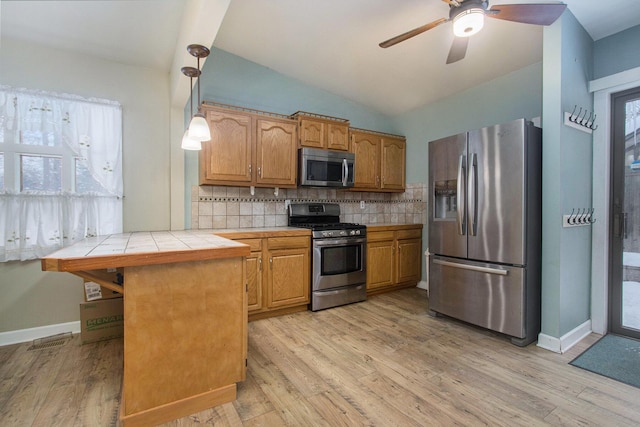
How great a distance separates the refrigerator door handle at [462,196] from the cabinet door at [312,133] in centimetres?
154

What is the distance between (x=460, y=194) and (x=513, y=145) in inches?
21.3

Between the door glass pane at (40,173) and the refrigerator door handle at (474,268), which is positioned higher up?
the door glass pane at (40,173)

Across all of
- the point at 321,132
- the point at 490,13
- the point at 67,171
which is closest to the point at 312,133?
the point at 321,132

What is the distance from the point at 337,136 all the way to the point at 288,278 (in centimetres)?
A: 177

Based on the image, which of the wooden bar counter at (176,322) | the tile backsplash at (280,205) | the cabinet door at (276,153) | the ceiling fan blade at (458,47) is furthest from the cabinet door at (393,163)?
the wooden bar counter at (176,322)

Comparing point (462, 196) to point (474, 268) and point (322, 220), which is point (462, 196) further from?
point (322, 220)

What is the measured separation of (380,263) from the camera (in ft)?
12.1

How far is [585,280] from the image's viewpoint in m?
2.62

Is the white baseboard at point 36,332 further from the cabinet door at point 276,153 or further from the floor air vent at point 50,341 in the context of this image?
the cabinet door at point 276,153

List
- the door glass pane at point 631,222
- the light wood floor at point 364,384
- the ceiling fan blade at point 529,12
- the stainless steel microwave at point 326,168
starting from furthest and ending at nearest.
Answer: the stainless steel microwave at point 326,168
the door glass pane at point 631,222
the ceiling fan blade at point 529,12
the light wood floor at point 364,384

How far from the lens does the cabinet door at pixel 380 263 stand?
361 cm

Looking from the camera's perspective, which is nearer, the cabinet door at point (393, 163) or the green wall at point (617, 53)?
the green wall at point (617, 53)

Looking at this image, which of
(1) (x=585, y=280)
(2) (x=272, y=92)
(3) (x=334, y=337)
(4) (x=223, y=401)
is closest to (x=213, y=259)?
(4) (x=223, y=401)

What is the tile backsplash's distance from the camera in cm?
319
